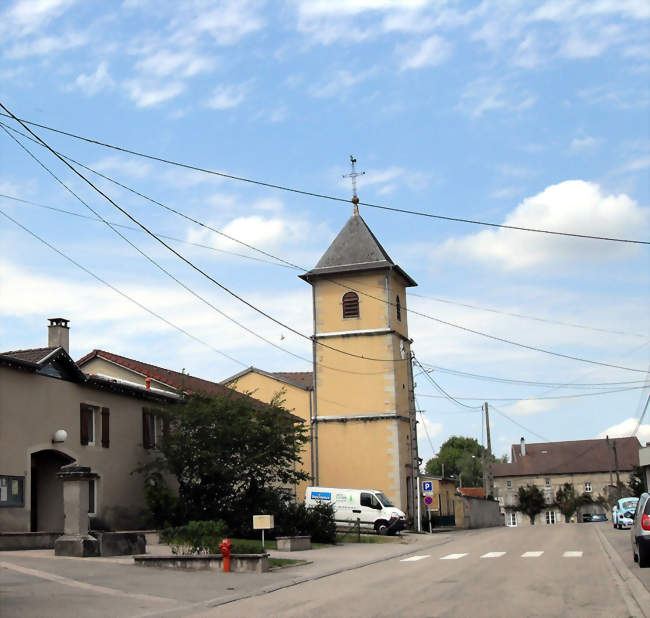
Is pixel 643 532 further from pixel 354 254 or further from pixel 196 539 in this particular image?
pixel 354 254

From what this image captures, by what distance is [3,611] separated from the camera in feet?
41.0

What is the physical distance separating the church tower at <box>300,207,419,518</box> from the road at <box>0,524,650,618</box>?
2245cm

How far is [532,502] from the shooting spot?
94812 mm

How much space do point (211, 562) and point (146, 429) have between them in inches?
506

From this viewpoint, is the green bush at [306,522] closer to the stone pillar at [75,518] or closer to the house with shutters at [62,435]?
the house with shutters at [62,435]

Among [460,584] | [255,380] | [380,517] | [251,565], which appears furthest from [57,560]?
[255,380]

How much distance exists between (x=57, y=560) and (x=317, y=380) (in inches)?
1131

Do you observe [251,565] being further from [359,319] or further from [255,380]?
[255,380]

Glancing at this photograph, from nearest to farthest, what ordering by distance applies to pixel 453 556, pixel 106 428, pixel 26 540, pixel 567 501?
pixel 26 540
pixel 453 556
pixel 106 428
pixel 567 501

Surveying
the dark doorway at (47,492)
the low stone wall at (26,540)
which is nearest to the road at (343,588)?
the low stone wall at (26,540)

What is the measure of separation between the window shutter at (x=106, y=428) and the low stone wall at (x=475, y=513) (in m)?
32.5

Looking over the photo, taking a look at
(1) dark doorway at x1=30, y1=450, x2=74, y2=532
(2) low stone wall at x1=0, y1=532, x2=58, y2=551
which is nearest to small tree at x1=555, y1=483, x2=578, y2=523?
(1) dark doorway at x1=30, y1=450, x2=74, y2=532

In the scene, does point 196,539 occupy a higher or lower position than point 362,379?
lower

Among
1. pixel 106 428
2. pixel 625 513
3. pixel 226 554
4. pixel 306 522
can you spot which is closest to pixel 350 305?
pixel 625 513
